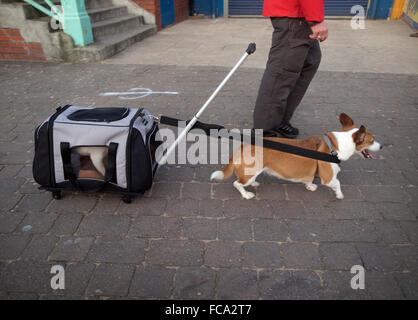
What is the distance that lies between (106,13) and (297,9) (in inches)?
300

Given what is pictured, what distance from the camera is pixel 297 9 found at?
2.97m

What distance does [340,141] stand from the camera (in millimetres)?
2646

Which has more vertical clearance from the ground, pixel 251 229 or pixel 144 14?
pixel 144 14

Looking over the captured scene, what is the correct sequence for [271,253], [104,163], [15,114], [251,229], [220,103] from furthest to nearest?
1. [220,103]
2. [15,114]
3. [104,163]
4. [251,229]
5. [271,253]

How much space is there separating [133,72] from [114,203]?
177 inches

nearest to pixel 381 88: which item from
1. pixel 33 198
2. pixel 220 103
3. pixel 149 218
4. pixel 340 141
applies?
pixel 220 103

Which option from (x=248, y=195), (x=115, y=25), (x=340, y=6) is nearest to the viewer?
(x=248, y=195)

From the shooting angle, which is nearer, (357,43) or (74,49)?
(74,49)

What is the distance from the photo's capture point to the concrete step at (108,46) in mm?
7129

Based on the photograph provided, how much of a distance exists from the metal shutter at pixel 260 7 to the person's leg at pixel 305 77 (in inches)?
418

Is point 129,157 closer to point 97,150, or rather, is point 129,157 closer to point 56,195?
point 97,150

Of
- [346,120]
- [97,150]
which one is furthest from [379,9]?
[97,150]

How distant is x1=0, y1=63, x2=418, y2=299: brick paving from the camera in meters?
2.04

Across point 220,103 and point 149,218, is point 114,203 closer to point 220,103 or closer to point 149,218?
point 149,218
